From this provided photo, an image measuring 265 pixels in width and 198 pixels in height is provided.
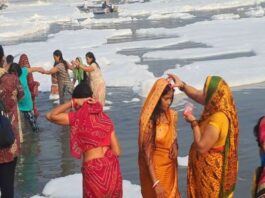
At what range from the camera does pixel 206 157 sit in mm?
3963

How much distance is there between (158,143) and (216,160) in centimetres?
46

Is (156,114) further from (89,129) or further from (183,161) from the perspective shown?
(183,161)

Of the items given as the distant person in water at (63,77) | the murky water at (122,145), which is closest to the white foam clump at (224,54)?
the murky water at (122,145)

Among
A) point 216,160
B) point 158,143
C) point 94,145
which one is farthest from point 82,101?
point 216,160

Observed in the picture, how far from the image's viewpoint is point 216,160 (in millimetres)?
3953

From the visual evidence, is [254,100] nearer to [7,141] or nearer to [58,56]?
[58,56]

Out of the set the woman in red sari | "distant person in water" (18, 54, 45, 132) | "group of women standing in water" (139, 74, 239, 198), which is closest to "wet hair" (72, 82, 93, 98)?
the woman in red sari

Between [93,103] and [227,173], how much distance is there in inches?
44.3

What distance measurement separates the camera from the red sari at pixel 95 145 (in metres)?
3.93

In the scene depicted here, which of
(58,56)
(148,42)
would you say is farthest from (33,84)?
(148,42)

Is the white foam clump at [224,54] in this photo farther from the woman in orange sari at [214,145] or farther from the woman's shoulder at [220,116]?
the woman's shoulder at [220,116]

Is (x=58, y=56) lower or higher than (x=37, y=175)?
higher

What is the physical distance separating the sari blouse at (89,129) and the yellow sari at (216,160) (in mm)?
696

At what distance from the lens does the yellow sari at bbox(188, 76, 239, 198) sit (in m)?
3.83
